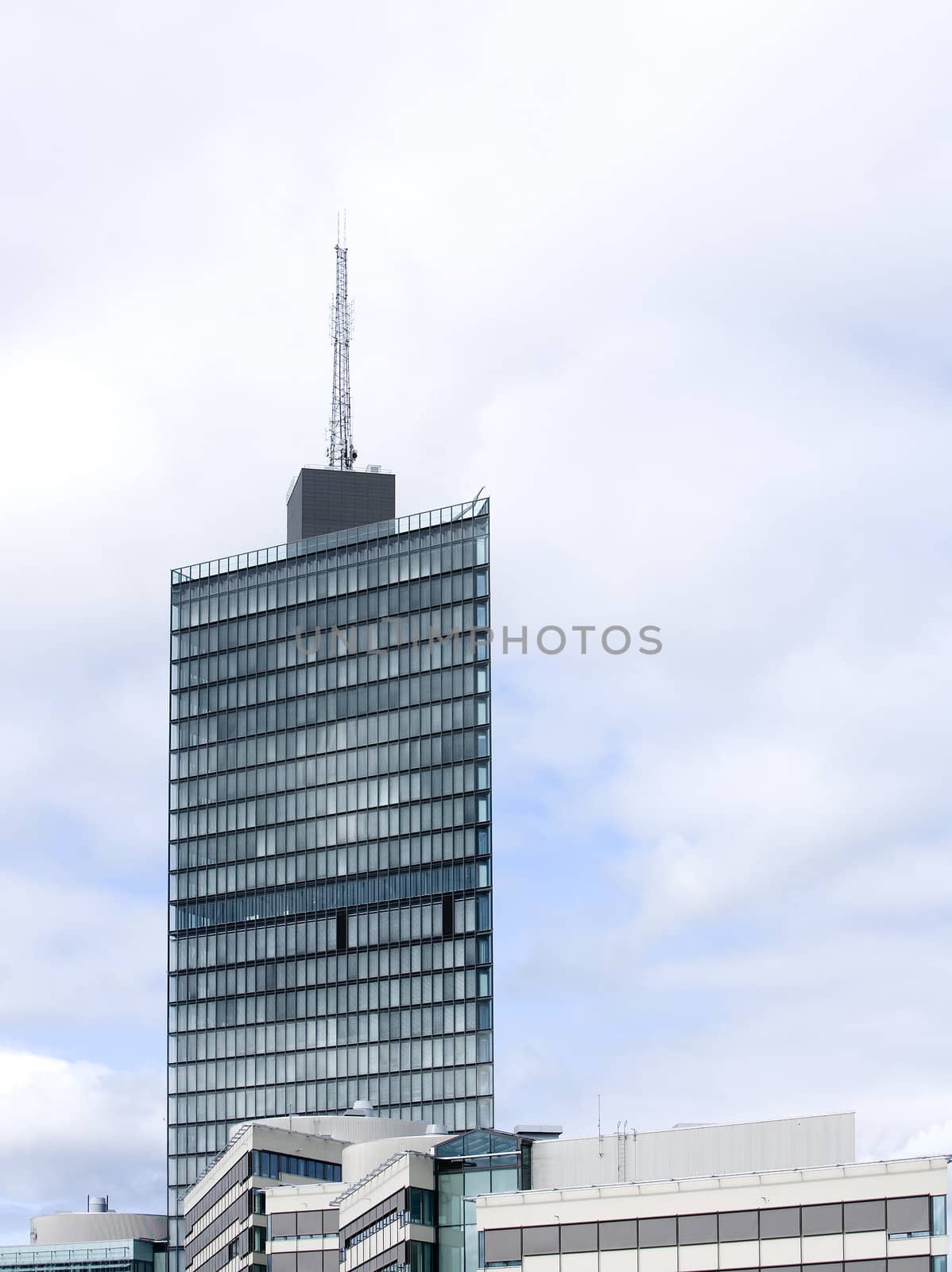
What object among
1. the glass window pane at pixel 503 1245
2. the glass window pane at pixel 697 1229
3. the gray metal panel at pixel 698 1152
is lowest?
the glass window pane at pixel 503 1245

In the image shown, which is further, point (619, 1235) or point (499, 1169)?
point (499, 1169)

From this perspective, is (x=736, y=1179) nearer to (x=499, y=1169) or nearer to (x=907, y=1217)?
(x=907, y=1217)

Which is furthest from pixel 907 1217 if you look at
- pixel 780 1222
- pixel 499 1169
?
pixel 499 1169

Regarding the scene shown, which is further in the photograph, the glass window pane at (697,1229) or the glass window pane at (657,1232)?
the glass window pane at (657,1232)

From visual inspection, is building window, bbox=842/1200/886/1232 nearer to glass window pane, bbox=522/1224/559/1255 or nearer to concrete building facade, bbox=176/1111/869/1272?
concrete building facade, bbox=176/1111/869/1272

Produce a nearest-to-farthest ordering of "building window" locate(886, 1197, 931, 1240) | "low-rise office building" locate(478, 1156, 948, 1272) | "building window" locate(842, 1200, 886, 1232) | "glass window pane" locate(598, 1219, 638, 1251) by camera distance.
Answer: "building window" locate(886, 1197, 931, 1240) → "low-rise office building" locate(478, 1156, 948, 1272) → "building window" locate(842, 1200, 886, 1232) → "glass window pane" locate(598, 1219, 638, 1251)

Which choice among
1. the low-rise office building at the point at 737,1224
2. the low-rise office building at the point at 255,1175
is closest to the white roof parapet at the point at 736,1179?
the low-rise office building at the point at 737,1224

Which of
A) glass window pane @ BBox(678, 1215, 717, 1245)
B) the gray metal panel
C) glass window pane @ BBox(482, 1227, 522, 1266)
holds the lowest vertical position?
glass window pane @ BBox(482, 1227, 522, 1266)

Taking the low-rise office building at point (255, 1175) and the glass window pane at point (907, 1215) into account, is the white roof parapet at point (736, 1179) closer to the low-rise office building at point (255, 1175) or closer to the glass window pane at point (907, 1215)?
the glass window pane at point (907, 1215)

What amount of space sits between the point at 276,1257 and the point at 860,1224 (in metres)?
→ 46.8

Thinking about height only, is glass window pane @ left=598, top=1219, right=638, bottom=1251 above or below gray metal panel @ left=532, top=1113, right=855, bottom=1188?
below

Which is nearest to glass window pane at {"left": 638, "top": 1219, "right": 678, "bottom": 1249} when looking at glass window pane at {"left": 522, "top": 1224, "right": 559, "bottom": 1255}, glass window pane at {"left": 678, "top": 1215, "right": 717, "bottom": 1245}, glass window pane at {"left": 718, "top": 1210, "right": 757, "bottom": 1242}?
glass window pane at {"left": 678, "top": 1215, "right": 717, "bottom": 1245}

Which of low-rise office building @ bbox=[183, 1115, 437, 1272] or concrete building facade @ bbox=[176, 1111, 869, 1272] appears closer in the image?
concrete building facade @ bbox=[176, 1111, 869, 1272]

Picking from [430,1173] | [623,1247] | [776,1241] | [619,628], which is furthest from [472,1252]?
[619,628]
